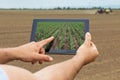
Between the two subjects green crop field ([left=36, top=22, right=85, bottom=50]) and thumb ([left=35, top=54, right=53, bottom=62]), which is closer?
thumb ([left=35, top=54, right=53, bottom=62])

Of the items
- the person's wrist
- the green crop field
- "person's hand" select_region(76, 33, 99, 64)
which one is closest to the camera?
the person's wrist

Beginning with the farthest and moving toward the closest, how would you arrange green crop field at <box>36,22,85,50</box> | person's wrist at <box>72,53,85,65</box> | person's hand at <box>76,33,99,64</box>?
green crop field at <box>36,22,85,50</box> < person's hand at <box>76,33,99,64</box> < person's wrist at <box>72,53,85,65</box>

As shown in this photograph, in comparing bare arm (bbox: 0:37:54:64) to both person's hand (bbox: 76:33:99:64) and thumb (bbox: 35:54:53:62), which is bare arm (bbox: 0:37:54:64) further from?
person's hand (bbox: 76:33:99:64)

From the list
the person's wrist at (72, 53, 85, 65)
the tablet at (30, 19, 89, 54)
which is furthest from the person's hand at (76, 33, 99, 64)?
the tablet at (30, 19, 89, 54)

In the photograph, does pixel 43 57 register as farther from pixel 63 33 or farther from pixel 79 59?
pixel 63 33

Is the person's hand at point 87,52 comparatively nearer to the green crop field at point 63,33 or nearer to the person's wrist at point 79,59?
the person's wrist at point 79,59

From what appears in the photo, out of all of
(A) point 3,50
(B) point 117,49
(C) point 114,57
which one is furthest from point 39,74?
(B) point 117,49

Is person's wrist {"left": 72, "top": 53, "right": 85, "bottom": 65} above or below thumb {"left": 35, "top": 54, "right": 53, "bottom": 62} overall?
above

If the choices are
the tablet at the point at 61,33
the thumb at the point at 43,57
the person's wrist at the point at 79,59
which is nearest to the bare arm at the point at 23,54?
the thumb at the point at 43,57
